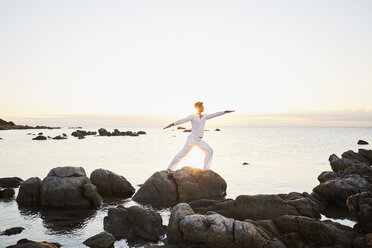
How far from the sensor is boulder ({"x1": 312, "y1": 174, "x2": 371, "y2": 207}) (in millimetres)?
16891

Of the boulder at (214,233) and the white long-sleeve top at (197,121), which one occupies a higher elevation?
the white long-sleeve top at (197,121)

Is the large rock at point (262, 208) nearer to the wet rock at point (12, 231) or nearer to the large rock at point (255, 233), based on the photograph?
the large rock at point (255, 233)

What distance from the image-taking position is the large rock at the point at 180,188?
17.9m

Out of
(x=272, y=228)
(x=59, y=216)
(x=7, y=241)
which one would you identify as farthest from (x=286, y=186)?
(x=7, y=241)

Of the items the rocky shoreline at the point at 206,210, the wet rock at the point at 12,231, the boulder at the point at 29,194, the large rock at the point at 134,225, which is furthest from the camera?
the boulder at the point at 29,194

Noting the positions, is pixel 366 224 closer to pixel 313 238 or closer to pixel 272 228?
pixel 313 238

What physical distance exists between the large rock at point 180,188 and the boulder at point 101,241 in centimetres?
634

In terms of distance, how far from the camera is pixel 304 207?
1334 cm

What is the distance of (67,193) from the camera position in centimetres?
1667

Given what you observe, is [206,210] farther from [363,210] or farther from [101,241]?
[363,210]

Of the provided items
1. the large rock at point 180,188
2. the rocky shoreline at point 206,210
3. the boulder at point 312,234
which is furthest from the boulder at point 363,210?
the large rock at point 180,188

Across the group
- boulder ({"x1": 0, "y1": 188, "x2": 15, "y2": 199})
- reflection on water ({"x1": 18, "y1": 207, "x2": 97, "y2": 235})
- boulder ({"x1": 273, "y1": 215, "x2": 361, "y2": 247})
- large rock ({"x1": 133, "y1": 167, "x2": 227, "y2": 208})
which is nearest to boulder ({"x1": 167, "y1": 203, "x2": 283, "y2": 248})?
boulder ({"x1": 273, "y1": 215, "x2": 361, "y2": 247})

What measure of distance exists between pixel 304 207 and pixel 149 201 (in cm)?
788

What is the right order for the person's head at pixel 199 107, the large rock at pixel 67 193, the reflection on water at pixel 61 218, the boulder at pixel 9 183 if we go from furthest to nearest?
the boulder at pixel 9 183
the person's head at pixel 199 107
the large rock at pixel 67 193
the reflection on water at pixel 61 218
